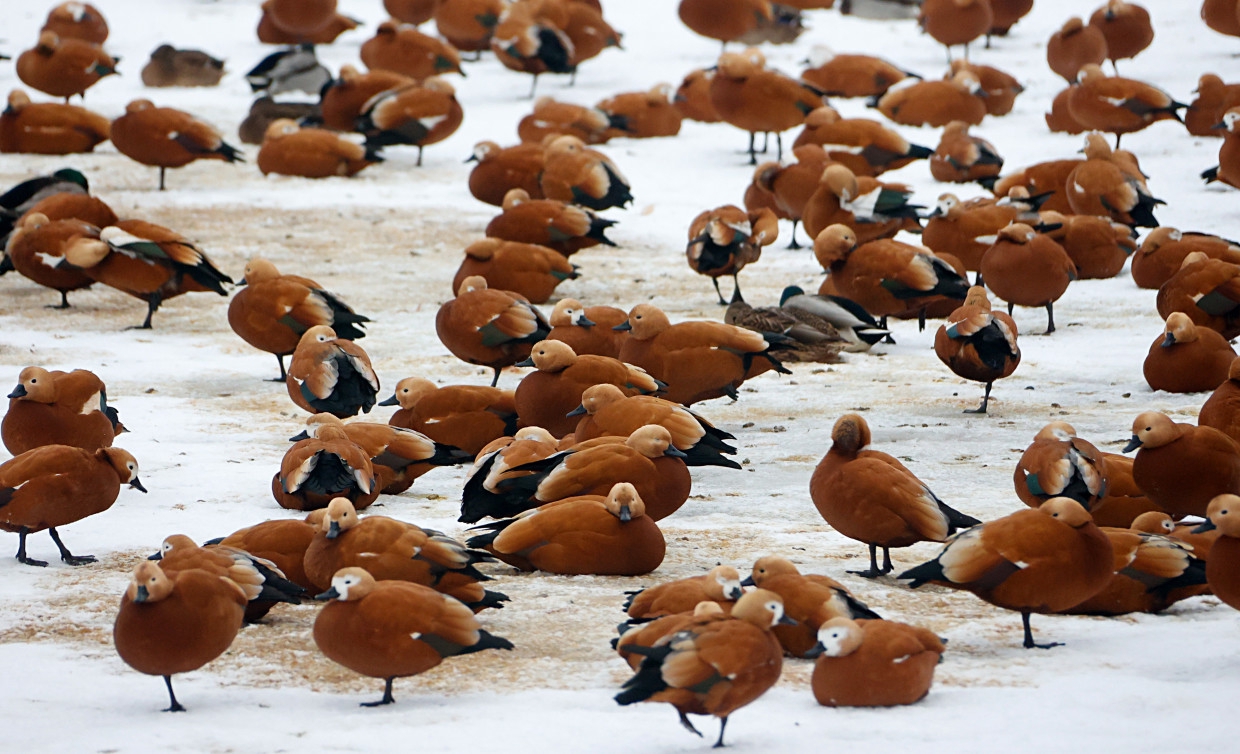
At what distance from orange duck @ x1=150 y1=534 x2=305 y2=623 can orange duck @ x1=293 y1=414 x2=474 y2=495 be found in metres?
1.53

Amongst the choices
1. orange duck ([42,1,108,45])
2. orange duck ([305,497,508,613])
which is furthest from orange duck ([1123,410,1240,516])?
orange duck ([42,1,108,45])

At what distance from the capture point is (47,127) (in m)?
13.5

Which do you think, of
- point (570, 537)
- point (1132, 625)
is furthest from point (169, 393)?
point (1132, 625)

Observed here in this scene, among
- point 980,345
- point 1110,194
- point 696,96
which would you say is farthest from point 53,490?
point 696,96

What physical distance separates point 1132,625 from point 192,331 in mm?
6417

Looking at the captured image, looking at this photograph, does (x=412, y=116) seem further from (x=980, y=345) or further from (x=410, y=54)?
(x=980, y=345)

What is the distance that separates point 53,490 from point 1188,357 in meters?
5.29

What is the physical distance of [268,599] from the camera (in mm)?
4801

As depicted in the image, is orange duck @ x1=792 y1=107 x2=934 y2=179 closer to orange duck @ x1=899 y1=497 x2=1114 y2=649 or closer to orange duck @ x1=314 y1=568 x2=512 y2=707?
orange duck @ x1=899 y1=497 x2=1114 y2=649

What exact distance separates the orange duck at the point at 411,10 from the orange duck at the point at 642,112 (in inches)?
172

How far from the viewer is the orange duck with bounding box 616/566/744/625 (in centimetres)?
439

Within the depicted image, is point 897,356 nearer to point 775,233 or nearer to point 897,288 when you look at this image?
point 897,288

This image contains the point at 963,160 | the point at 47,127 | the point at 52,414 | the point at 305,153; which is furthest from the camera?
the point at 47,127

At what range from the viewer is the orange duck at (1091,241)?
9.62 m
